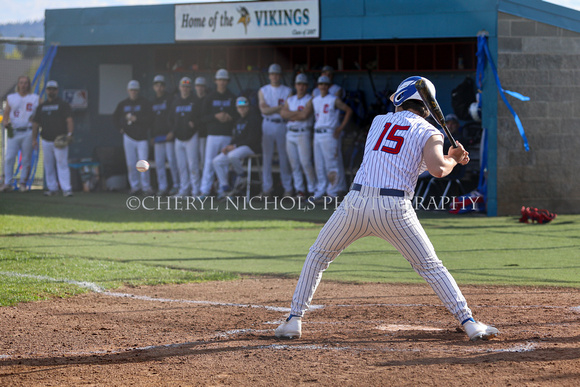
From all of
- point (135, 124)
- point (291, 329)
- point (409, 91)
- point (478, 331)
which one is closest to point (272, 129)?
point (135, 124)

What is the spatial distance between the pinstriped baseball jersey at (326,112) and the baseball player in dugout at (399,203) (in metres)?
9.47

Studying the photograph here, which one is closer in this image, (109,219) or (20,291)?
(20,291)

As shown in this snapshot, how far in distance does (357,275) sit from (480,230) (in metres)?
3.95

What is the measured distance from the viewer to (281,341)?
4895mm

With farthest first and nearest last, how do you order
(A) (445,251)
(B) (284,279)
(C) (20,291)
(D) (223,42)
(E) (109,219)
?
1. (D) (223,42)
2. (E) (109,219)
3. (A) (445,251)
4. (B) (284,279)
5. (C) (20,291)

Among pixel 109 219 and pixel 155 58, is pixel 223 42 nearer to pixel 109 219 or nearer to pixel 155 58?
pixel 155 58

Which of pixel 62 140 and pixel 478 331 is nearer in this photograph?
pixel 478 331

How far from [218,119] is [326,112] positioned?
2256 millimetres

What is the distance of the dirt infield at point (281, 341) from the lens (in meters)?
4.10

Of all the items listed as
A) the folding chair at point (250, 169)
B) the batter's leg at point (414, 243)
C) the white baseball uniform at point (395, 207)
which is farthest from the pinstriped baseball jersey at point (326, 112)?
the batter's leg at point (414, 243)

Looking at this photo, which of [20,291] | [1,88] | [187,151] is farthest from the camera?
[1,88]

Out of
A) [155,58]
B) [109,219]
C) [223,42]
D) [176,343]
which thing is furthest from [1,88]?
[176,343]

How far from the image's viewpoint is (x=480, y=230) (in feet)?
36.1

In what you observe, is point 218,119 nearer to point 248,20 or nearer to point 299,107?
point 299,107
